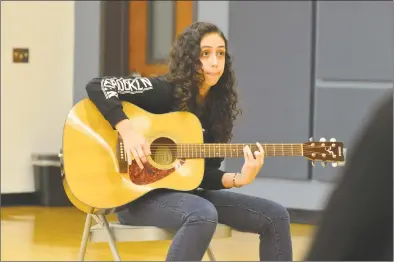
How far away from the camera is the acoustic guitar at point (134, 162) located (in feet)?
8.71

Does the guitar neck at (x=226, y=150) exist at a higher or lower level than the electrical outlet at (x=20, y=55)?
lower

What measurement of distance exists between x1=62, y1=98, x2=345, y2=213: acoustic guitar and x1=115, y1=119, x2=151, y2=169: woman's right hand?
48 mm

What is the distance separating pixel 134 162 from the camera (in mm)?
2660

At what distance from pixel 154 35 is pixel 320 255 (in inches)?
238

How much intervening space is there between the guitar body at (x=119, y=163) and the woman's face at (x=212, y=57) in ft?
0.54

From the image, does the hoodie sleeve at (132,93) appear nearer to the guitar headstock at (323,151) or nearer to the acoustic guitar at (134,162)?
the acoustic guitar at (134,162)

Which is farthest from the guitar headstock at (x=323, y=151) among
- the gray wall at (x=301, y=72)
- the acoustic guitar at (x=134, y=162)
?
the gray wall at (x=301, y=72)

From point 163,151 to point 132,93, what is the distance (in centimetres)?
21

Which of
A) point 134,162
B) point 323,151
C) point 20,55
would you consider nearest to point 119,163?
point 134,162

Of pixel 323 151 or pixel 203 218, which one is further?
pixel 323 151

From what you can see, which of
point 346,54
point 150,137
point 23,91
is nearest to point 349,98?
point 346,54

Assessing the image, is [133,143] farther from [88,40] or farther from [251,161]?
[88,40]

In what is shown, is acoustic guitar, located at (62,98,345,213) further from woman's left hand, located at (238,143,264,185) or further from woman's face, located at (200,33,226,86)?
woman's face, located at (200,33,226,86)

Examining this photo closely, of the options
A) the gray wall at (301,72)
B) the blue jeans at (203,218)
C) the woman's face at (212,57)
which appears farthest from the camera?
the gray wall at (301,72)
